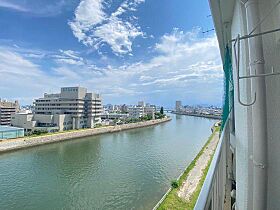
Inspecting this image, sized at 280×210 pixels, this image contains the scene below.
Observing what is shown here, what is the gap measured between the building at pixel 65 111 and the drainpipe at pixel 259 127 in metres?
19.4

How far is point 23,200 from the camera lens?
5.61m

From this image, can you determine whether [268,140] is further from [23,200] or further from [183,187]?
[23,200]

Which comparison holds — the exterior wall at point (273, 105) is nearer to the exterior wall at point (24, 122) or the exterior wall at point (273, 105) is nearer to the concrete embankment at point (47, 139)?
the concrete embankment at point (47, 139)

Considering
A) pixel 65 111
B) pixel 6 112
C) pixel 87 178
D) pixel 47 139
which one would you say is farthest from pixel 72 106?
pixel 87 178

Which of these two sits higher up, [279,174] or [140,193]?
[279,174]

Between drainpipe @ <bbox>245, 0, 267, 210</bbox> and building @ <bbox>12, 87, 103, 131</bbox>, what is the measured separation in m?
19.4

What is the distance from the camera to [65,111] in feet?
71.3

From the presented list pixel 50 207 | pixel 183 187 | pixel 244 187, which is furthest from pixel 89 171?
pixel 244 187

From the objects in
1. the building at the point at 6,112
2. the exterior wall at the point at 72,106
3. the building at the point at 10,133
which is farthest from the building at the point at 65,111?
the building at the point at 6,112

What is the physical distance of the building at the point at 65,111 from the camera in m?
19.1

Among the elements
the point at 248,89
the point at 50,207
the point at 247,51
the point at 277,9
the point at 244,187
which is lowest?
the point at 50,207

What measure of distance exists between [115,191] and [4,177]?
419 cm

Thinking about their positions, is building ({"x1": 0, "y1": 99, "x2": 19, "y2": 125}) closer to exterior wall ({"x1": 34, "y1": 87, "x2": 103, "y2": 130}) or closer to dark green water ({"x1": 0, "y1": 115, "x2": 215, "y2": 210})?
exterior wall ({"x1": 34, "y1": 87, "x2": 103, "y2": 130})

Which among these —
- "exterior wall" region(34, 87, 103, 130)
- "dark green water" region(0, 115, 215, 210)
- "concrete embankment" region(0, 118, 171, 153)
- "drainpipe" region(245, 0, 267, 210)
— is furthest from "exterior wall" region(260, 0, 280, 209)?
"exterior wall" region(34, 87, 103, 130)
